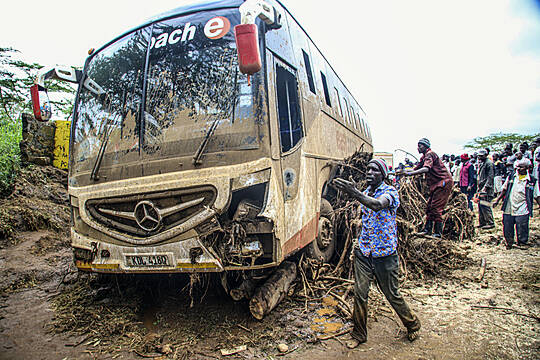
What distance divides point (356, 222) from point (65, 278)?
15.5ft

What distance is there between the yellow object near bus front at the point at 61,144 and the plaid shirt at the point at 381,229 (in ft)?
29.2

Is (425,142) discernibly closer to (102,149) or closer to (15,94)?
(102,149)

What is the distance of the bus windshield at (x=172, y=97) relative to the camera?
10.5 feet

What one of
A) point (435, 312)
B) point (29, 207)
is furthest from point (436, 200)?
point (29, 207)

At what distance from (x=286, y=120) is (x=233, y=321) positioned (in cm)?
233

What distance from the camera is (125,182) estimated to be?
3338 mm

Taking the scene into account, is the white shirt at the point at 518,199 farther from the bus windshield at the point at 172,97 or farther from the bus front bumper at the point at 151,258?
the bus front bumper at the point at 151,258

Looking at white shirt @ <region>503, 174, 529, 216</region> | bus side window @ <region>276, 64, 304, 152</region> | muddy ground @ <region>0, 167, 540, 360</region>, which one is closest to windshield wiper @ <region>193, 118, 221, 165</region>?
bus side window @ <region>276, 64, 304, 152</region>

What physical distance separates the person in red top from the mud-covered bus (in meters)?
3.09

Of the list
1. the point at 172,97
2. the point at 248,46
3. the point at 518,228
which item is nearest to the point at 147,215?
the point at 172,97

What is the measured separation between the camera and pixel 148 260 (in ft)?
10.3

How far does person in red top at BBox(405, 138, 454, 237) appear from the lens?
5.91 metres

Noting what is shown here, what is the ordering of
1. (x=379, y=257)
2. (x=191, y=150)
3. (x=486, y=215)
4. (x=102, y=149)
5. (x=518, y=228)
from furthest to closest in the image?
(x=486, y=215), (x=518, y=228), (x=102, y=149), (x=191, y=150), (x=379, y=257)

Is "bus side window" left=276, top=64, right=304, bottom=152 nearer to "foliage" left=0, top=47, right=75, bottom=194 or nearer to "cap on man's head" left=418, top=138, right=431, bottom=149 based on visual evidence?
"cap on man's head" left=418, top=138, right=431, bottom=149
